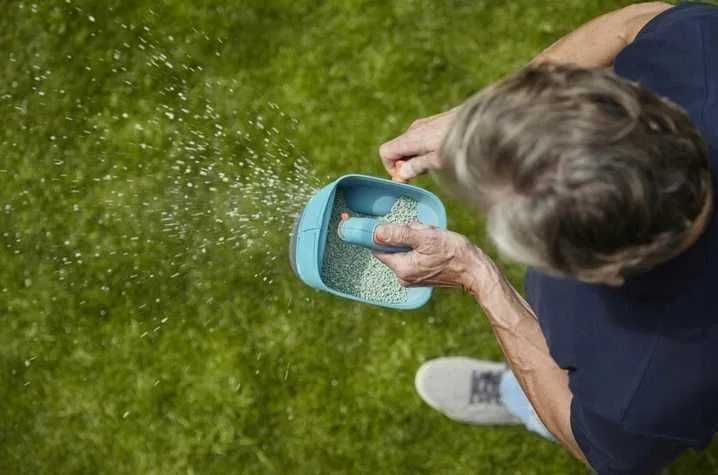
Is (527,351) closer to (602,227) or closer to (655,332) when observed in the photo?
(655,332)

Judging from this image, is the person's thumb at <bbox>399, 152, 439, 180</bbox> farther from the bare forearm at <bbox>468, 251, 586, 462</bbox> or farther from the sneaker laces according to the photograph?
the sneaker laces

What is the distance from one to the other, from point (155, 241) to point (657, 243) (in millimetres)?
1878

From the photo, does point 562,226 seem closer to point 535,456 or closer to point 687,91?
point 687,91

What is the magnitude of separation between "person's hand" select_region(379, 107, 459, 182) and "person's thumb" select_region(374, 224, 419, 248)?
0.17 meters

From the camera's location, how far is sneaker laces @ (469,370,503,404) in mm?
2572

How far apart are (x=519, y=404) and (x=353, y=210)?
0.80 metres

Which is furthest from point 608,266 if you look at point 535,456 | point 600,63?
point 535,456

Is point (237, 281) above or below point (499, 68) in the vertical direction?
below

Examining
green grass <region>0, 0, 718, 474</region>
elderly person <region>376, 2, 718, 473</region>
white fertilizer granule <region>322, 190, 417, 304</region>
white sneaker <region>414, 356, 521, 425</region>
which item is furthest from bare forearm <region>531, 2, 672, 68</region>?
white sneaker <region>414, 356, 521, 425</region>

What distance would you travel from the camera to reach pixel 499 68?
2768mm

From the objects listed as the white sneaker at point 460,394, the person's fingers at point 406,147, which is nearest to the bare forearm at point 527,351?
the person's fingers at point 406,147

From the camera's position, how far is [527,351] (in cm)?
179

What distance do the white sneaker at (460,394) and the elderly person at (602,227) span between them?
0.72m

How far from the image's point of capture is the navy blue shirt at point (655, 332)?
1.36 meters
